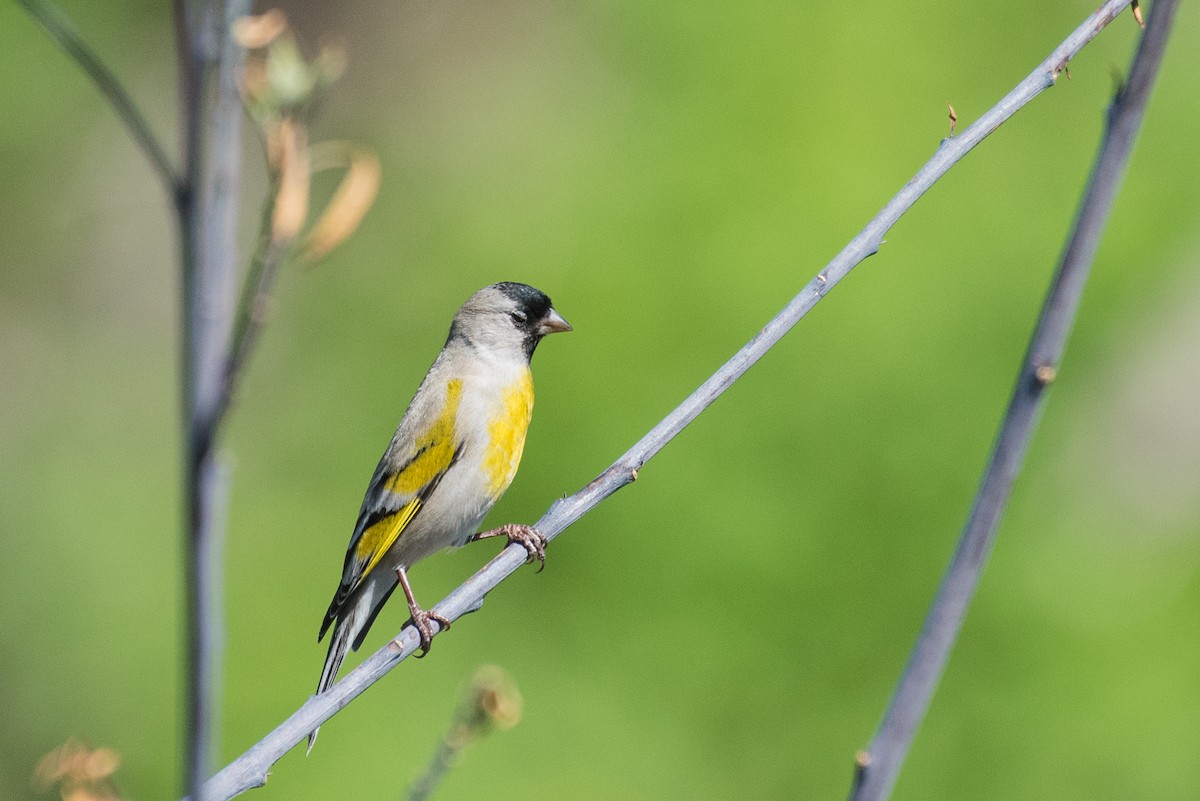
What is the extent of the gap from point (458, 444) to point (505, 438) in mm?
118

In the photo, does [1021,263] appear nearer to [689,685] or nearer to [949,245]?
[949,245]

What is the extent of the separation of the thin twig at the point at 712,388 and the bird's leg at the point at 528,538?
97 millimetres

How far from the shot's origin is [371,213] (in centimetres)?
680

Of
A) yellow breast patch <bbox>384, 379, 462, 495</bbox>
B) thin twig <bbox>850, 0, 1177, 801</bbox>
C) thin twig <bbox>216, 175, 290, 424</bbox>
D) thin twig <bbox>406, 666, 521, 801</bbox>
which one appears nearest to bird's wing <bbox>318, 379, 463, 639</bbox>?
yellow breast patch <bbox>384, 379, 462, 495</bbox>

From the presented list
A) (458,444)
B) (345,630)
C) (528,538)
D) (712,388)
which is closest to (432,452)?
(458,444)

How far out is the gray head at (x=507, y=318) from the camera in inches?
106

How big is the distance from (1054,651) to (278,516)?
311 cm

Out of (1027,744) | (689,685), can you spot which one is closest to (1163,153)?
(1027,744)

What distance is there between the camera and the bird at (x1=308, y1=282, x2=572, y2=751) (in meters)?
2.66

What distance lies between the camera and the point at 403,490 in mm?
2738

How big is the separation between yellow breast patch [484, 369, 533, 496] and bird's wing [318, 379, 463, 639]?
93 mm

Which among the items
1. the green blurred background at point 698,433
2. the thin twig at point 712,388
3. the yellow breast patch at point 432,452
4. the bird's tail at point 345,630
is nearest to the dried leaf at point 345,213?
the thin twig at point 712,388

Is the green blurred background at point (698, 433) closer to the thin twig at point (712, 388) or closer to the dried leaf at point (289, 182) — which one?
the thin twig at point (712, 388)

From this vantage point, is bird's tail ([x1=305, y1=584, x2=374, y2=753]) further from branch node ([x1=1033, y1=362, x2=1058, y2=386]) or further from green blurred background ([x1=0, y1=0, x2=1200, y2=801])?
green blurred background ([x1=0, y1=0, x2=1200, y2=801])
